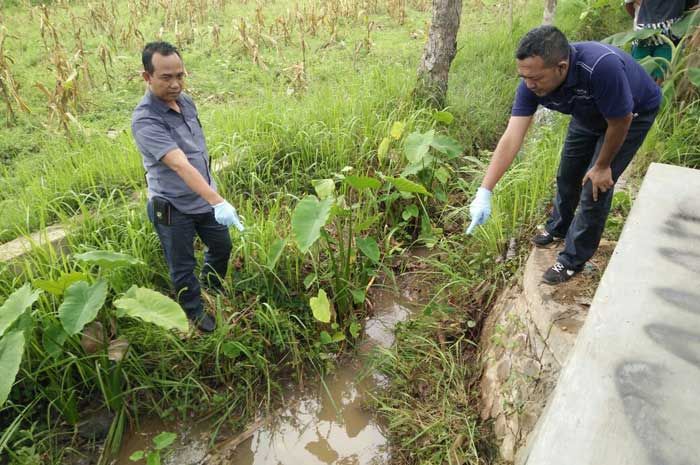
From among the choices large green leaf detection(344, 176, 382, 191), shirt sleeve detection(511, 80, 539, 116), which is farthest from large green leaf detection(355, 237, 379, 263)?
shirt sleeve detection(511, 80, 539, 116)

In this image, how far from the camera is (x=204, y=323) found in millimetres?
2865

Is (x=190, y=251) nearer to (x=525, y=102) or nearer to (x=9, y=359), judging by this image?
(x=9, y=359)

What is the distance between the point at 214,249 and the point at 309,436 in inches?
49.2

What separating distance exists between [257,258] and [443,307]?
50.2 inches

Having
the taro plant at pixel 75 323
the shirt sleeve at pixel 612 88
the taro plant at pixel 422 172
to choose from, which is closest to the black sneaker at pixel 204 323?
the taro plant at pixel 75 323

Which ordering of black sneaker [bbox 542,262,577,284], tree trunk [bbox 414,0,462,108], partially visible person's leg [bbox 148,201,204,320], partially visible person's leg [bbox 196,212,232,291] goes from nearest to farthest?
1. black sneaker [bbox 542,262,577,284]
2. partially visible person's leg [bbox 148,201,204,320]
3. partially visible person's leg [bbox 196,212,232,291]
4. tree trunk [bbox 414,0,462,108]

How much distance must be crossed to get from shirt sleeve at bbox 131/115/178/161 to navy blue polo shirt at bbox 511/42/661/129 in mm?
1794

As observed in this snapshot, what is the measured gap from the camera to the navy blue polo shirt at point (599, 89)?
2.06 m

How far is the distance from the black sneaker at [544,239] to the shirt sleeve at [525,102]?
0.83 m

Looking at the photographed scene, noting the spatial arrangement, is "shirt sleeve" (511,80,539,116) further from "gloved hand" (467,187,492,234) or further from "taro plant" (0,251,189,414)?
"taro plant" (0,251,189,414)

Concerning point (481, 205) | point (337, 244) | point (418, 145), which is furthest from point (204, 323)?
point (418, 145)

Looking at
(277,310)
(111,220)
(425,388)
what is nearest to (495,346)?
(425,388)

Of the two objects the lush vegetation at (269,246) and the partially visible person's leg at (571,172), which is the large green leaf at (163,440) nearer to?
the lush vegetation at (269,246)

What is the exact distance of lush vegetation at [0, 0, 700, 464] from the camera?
244cm
